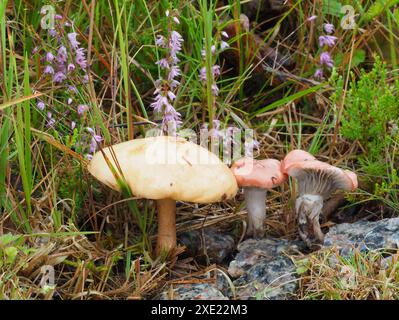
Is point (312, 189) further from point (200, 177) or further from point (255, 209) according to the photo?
point (200, 177)

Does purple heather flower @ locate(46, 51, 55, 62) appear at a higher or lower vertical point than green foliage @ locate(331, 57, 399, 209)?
higher

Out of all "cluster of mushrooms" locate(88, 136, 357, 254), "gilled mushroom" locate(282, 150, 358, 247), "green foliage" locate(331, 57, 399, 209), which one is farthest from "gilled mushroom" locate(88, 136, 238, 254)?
"green foliage" locate(331, 57, 399, 209)

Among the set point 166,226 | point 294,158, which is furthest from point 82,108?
point 294,158

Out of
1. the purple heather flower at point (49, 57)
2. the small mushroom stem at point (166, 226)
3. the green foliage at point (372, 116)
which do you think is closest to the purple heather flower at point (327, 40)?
the green foliage at point (372, 116)

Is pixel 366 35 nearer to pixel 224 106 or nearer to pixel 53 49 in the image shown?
pixel 224 106

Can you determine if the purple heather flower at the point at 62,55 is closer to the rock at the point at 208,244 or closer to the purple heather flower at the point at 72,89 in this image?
the purple heather flower at the point at 72,89

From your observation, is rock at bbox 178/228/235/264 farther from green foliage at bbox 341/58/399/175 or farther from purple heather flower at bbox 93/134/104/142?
green foliage at bbox 341/58/399/175

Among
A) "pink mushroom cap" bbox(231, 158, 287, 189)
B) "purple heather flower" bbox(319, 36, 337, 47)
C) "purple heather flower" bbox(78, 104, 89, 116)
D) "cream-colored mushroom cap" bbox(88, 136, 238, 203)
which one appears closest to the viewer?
"cream-colored mushroom cap" bbox(88, 136, 238, 203)

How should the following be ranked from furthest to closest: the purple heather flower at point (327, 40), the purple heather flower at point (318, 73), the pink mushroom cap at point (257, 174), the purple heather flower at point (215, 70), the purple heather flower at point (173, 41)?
the purple heather flower at point (318, 73), the purple heather flower at point (327, 40), the purple heather flower at point (215, 70), the purple heather flower at point (173, 41), the pink mushroom cap at point (257, 174)
